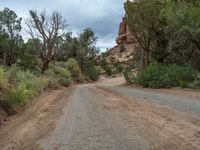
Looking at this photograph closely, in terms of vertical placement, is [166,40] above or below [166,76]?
above

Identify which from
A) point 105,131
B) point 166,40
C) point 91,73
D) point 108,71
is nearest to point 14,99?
point 105,131

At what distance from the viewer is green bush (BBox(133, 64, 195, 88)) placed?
33.5m

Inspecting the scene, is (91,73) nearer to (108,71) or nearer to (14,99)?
(108,71)

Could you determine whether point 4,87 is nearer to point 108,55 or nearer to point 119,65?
point 119,65

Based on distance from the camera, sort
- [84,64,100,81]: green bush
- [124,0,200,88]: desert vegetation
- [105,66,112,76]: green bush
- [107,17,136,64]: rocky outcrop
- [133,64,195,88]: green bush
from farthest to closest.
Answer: [107,17,136,64]: rocky outcrop, [105,66,112,76]: green bush, [84,64,100,81]: green bush, [133,64,195,88]: green bush, [124,0,200,88]: desert vegetation

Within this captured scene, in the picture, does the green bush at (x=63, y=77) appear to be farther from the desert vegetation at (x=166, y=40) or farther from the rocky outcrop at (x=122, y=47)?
the rocky outcrop at (x=122, y=47)

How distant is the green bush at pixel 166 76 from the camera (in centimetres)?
3347

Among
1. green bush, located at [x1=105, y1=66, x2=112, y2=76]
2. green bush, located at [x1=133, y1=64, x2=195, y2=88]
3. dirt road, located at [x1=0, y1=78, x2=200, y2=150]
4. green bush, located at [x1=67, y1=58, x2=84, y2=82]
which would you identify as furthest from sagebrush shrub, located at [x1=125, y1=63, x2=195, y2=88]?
green bush, located at [x1=105, y1=66, x2=112, y2=76]

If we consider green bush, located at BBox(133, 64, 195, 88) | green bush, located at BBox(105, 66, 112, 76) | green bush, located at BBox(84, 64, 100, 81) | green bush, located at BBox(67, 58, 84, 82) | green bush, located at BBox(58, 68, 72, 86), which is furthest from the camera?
green bush, located at BBox(105, 66, 112, 76)

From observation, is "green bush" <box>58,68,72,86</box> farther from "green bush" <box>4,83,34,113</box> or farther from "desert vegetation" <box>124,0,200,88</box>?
"green bush" <box>4,83,34,113</box>

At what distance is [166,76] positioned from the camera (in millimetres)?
34781

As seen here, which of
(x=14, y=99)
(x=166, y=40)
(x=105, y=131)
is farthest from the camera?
(x=166, y=40)

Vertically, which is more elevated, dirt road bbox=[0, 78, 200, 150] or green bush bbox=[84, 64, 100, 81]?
green bush bbox=[84, 64, 100, 81]

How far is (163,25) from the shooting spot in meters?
41.3
